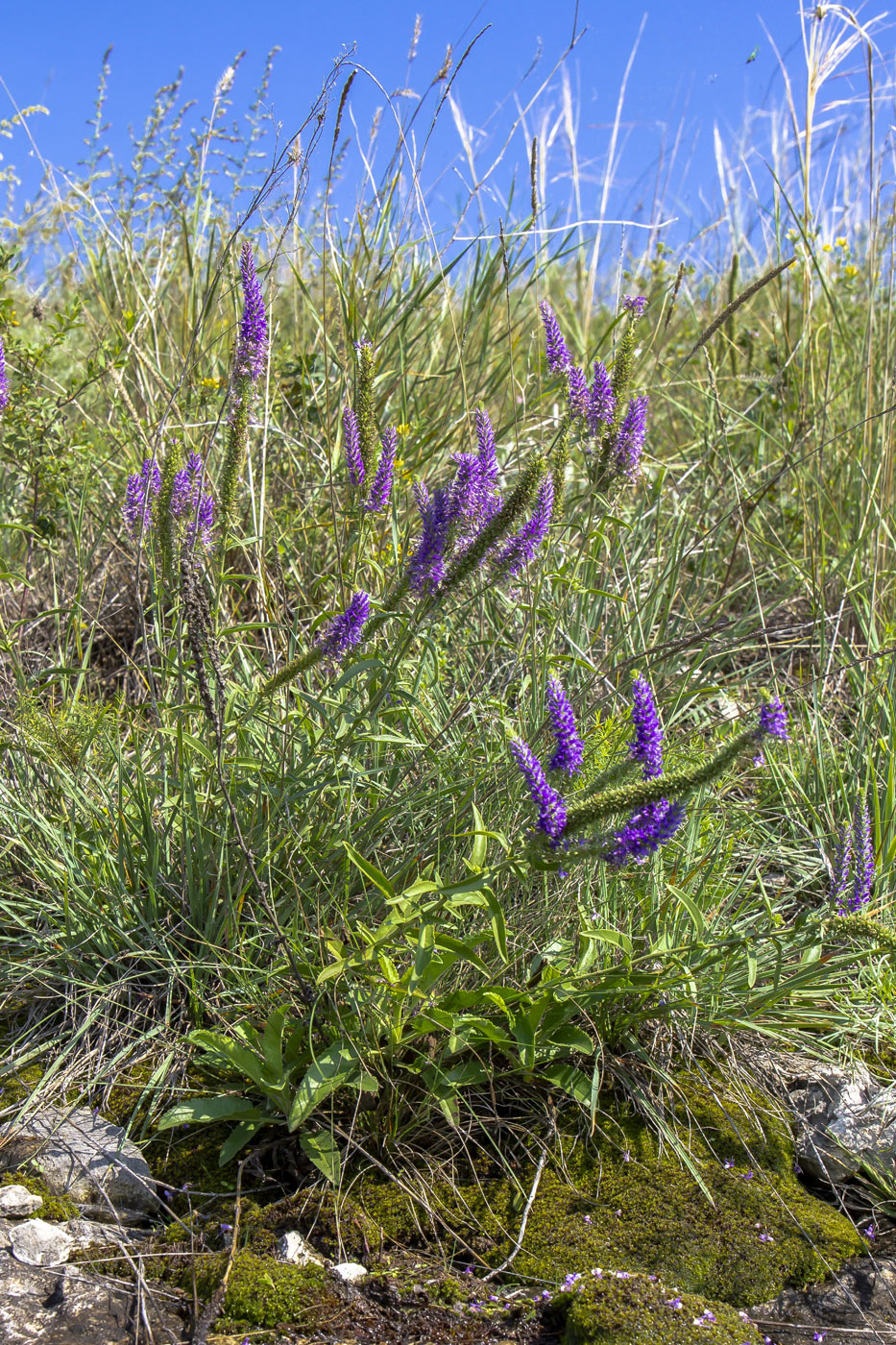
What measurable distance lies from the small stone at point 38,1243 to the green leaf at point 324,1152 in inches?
15.2

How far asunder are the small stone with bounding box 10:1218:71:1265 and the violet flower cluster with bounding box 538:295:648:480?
1.67 metres

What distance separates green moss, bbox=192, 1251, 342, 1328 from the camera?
1.43 meters

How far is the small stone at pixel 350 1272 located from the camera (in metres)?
1.50

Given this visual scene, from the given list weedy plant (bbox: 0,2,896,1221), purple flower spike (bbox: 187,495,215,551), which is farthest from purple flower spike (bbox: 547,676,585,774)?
purple flower spike (bbox: 187,495,215,551)

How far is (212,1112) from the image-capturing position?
65.1 inches

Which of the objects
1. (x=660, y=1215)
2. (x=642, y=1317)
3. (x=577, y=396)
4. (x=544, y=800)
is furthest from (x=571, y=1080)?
(x=577, y=396)

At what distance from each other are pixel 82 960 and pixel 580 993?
98 cm

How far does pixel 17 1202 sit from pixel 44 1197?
0.05 meters

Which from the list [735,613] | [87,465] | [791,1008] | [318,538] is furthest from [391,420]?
[791,1008]

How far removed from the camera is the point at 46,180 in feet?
12.4

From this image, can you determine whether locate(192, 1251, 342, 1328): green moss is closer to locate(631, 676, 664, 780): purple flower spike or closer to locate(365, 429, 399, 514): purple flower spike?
locate(631, 676, 664, 780): purple flower spike

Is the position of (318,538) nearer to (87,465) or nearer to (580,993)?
(87,465)

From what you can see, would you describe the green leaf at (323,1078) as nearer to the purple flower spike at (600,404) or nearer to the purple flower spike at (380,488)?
the purple flower spike at (380,488)

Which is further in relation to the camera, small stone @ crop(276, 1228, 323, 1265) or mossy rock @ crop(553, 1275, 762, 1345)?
small stone @ crop(276, 1228, 323, 1265)
